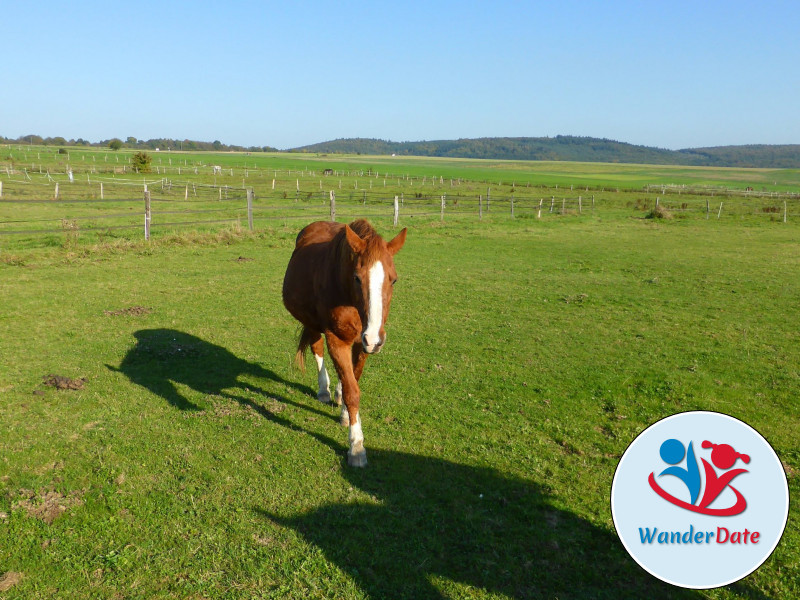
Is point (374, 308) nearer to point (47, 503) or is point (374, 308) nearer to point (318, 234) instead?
point (47, 503)

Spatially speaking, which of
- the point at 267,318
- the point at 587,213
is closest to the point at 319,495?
the point at 267,318

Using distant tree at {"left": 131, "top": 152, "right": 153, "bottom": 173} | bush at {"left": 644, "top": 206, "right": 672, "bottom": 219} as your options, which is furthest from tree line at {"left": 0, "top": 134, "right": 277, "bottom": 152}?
bush at {"left": 644, "top": 206, "right": 672, "bottom": 219}

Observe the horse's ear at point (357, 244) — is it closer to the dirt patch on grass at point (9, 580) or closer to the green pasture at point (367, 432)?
the green pasture at point (367, 432)

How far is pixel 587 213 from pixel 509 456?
3051 cm

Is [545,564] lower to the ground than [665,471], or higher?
lower

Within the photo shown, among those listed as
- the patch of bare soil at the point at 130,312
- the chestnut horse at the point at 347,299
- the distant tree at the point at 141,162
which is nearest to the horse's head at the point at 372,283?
the chestnut horse at the point at 347,299

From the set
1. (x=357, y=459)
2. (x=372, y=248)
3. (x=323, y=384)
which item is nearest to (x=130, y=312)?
(x=323, y=384)

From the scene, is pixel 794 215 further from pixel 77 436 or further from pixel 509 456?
pixel 77 436

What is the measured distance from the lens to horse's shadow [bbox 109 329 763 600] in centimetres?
299

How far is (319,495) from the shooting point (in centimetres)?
388

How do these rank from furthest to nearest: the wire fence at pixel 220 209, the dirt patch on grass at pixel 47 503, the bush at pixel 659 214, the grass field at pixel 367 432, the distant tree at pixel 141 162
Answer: the distant tree at pixel 141 162, the bush at pixel 659 214, the wire fence at pixel 220 209, the dirt patch on grass at pixel 47 503, the grass field at pixel 367 432

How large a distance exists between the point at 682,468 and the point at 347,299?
2834mm

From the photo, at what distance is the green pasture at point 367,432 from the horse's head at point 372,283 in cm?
125

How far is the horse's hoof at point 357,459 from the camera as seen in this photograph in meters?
4.30
